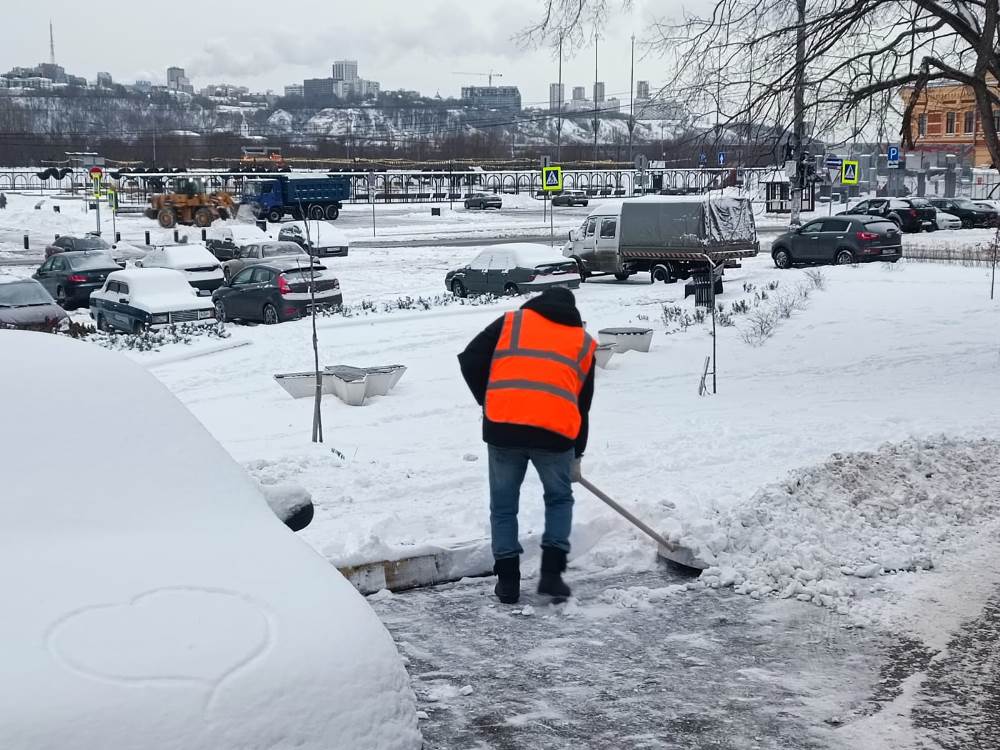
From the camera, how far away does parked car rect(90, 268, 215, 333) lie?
20.6 metres

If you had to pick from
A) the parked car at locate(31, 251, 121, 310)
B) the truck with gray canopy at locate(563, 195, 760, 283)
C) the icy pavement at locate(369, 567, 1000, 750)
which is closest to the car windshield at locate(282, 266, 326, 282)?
the parked car at locate(31, 251, 121, 310)

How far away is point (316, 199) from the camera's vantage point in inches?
2394

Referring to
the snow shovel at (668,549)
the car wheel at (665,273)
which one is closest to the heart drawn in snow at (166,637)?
the snow shovel at (668,549)

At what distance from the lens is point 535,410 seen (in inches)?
235

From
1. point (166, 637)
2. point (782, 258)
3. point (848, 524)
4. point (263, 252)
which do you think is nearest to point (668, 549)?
point (848, 524)

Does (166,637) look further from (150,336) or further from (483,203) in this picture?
(483,203)

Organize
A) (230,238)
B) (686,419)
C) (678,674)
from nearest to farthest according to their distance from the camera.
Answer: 1. (678,674)
2. (686,419)
3. (230,238)

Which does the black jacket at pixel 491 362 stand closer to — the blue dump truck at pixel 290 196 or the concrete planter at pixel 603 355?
the concrete planter at pixel 603 355

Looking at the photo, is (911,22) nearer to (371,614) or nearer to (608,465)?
(608,465)

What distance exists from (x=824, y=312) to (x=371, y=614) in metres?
16.5

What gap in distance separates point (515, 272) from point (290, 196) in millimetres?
34415

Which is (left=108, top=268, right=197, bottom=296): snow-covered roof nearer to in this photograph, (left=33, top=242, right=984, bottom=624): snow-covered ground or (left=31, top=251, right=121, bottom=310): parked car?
(left=33, top=242, right=984, bottom=624): snow-covered ground

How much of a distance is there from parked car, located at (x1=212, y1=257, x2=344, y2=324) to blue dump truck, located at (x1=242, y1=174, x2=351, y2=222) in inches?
1399

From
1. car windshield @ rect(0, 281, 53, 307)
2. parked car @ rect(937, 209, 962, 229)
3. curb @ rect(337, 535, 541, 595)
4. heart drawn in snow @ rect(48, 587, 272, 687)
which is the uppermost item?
parked car @ rect(937, 209, 962, 229)
